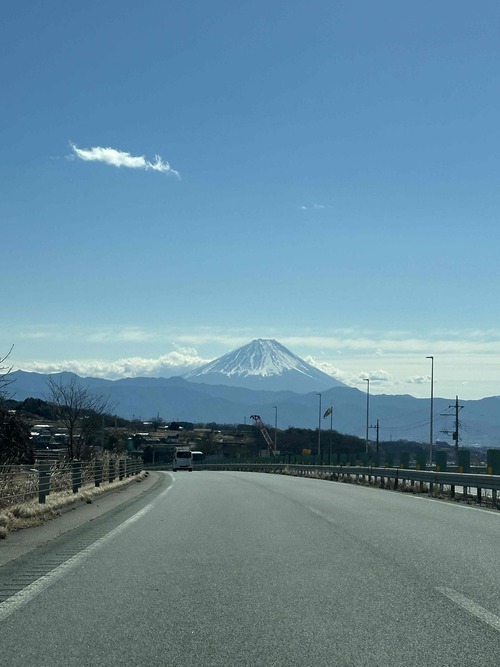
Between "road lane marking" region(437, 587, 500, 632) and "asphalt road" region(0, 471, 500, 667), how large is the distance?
18mm

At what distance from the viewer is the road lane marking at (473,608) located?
22.8 feet

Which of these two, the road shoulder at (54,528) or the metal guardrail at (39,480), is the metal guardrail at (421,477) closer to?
the road shoulder at (54,528)

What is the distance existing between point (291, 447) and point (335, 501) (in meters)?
121

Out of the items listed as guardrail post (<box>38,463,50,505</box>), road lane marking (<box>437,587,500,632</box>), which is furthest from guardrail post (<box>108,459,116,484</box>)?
road lane marking (<box>437,587,500,632</box>)

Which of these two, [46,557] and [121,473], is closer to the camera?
[46,557]

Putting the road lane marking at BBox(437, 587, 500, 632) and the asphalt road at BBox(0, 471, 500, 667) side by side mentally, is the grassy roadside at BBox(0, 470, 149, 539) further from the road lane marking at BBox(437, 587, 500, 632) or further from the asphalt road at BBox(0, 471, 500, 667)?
the road lane marking at BBox(437, 587, 500, 632)

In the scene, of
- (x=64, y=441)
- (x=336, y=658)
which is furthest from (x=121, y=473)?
(x=336, y=658)

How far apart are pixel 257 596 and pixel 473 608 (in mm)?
2024

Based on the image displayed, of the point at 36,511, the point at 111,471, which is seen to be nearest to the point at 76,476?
the point at 36,511

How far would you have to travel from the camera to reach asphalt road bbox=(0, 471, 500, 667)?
19.8ft

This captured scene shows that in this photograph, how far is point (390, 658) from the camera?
5.82 meters

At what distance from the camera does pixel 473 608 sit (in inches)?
295

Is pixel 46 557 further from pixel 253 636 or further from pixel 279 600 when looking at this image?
pixel 253 636

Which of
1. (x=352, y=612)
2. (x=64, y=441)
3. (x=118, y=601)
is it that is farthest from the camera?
(x=64, y=441)
